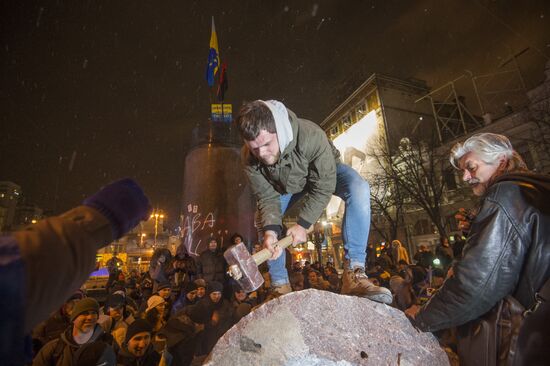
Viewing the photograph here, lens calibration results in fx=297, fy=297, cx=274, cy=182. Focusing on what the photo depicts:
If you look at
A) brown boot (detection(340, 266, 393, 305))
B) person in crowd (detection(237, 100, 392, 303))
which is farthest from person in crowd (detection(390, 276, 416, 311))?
person in crowd (detection(237, 100, 392, 303))

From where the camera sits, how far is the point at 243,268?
256 cm

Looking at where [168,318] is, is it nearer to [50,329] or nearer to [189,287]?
[189,287]

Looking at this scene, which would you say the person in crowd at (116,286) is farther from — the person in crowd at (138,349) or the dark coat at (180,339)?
the person in crowd at (138,349)

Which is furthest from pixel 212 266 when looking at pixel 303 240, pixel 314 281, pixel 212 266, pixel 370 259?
pixel 370 259

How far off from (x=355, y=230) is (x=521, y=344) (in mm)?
1847

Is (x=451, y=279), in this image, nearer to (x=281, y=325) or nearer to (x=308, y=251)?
(x=281, y=325)

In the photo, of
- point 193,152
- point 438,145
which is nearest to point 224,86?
point 193,152

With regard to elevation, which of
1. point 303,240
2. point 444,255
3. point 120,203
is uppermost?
point 120,203

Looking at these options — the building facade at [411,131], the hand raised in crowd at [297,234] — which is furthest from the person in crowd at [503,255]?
the building facade at [411,131]

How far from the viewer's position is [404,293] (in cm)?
643

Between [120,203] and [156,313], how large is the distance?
5936mm

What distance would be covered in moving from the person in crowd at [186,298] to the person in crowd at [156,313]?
0.88 m

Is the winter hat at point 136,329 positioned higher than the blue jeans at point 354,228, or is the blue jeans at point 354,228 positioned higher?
the blue jeans at point 354,228

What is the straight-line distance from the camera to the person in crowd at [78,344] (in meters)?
3.73
